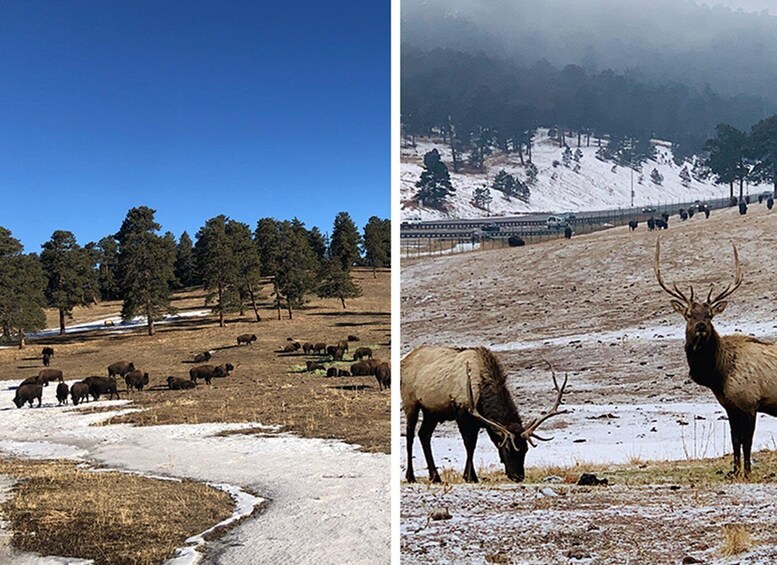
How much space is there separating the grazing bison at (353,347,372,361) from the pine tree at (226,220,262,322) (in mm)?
542

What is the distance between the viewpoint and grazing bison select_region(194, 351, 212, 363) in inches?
168

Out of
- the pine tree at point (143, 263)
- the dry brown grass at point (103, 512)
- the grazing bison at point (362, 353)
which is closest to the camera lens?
the dry brown grass at point (103, 512)

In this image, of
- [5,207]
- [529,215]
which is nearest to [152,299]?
[5,207]

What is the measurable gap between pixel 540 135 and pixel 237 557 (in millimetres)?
2066

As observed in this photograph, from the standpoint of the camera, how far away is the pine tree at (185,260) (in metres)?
4.21

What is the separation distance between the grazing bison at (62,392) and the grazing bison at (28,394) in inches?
3.2

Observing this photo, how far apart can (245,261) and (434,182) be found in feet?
5.44

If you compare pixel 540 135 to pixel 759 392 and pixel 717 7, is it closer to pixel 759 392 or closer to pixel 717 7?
pixel 717 7

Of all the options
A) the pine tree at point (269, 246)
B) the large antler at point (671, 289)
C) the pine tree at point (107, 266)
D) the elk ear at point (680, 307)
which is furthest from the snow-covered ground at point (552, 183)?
the pine tree at point (107, 266)

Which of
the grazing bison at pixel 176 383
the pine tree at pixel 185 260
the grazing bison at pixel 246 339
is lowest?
the grazing bison at pixel 176 383

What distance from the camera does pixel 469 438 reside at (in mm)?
2910

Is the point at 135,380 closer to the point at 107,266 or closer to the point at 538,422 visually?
the point at 107,266

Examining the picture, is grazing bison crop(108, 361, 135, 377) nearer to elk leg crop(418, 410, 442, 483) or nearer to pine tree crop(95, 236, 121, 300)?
pine tree crop(95, 236, 121, 300)

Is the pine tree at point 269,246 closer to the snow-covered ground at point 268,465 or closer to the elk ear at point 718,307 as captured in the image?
the snow-covered ground at point 268,465
